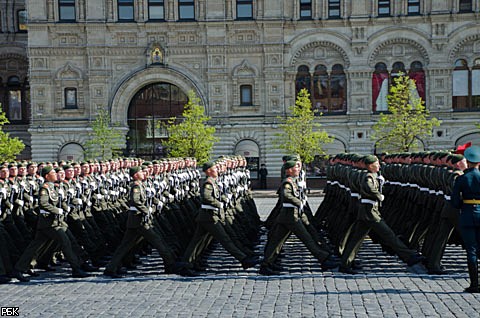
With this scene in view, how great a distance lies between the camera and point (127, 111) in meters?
40.6

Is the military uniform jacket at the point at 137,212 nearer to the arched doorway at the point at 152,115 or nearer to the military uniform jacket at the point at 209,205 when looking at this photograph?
the military uniform jacket at the point at 209,205

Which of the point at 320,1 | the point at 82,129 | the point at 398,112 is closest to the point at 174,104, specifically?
the point at 82,129

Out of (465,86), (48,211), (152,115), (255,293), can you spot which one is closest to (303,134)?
(152,115)

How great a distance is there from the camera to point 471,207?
35.6ft

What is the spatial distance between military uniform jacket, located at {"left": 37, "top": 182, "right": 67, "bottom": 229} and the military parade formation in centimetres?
2

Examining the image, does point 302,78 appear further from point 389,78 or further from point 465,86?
point 465,86

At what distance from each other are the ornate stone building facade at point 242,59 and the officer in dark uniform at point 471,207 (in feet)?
95.8

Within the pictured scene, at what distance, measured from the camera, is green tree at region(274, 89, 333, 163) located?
37.7 meters

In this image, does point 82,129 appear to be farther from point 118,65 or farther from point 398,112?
point 398,112

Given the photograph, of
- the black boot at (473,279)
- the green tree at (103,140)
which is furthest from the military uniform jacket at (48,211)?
the green tree at (103,140)

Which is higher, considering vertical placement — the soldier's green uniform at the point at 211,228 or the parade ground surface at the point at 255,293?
the soldier's green uniform at the point at 211,228

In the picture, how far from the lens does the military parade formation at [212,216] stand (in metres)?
12.3

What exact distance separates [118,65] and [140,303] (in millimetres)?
30744

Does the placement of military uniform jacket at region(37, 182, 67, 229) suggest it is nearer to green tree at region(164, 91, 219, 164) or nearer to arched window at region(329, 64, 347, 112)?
green tree at region(164, 91, 219, 164)
